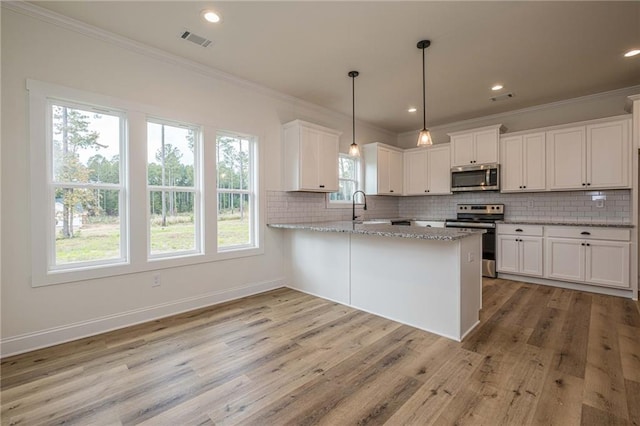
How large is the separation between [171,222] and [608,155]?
5.82 meters

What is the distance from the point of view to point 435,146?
5836 mm

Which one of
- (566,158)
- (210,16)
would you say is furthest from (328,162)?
(566,158)

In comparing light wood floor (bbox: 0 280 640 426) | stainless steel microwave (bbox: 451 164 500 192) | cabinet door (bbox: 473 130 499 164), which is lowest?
light wood floor (bbox: 0 280 640 426)

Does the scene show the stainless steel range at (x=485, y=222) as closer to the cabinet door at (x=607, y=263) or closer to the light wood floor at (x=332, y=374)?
the cabinet door at (x=607, y=263)

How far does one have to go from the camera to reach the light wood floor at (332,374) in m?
1.77

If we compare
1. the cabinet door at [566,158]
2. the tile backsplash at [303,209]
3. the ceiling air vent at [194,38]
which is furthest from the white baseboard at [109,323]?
the cabinet door at [566,158]

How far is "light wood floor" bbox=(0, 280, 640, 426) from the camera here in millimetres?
1769

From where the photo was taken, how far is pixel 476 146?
17.1ft

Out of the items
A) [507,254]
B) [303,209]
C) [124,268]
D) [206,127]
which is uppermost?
[206,127]

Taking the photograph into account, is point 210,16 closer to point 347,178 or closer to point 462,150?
point 347,178

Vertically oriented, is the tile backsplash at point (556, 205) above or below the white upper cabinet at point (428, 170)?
below

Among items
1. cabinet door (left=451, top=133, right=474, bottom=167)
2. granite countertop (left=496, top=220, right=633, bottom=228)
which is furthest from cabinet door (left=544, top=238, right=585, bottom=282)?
cabinet door (left=451, top=133, right=474, bottom=167)

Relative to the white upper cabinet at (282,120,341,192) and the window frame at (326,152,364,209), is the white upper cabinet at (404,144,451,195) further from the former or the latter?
the white upper cabinet at (282,120,341,192)

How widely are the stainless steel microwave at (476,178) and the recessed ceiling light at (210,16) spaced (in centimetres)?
455
